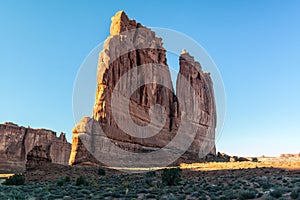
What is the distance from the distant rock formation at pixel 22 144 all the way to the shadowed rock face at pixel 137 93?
40.0 m

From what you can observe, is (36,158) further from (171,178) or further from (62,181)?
(171,178)

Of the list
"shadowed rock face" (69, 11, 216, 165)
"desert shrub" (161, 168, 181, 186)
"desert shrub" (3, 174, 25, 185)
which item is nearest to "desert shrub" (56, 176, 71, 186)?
"desert shrub" (3, 174, 25, 185)

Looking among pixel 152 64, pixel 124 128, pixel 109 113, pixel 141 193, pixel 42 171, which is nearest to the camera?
pixel 141 193

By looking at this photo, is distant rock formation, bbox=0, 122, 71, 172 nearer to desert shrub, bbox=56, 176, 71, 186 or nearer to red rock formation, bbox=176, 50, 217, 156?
red rock formation, bbox=176, 50, 217, 156

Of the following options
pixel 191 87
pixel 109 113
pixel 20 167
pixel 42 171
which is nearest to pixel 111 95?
pixel 109 113

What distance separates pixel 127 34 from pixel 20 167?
2008 inches

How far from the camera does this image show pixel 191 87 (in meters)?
87.7

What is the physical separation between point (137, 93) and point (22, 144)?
47.9 meters

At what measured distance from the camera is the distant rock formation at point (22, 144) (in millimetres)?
85000

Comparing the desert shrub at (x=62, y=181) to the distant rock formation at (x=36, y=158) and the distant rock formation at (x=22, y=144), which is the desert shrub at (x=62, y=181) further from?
the distant rock formation at (x=22, y=144)

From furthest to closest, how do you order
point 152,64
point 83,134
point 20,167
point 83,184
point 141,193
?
point 20,167 → point 152,64 → point 83,134 → point 83,184 → point 141,193

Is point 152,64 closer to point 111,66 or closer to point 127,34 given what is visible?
point 127,34

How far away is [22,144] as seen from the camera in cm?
9150

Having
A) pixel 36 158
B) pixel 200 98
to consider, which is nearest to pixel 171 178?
pixel 36 158
